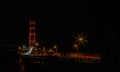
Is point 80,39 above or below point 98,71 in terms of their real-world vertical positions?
above

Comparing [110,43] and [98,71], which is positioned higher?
[110,43]

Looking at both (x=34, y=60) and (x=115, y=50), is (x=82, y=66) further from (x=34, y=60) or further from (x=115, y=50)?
(x=34, y=60)

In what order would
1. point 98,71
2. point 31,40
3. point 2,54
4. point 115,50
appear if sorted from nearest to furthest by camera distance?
point 98,71 → point 115,50 → point 2,54 → point 31,40

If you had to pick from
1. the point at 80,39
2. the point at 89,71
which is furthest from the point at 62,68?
the point at 80,39

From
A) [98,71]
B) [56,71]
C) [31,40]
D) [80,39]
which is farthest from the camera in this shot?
[31,40]

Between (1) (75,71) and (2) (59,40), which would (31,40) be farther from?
(1) (75,71)

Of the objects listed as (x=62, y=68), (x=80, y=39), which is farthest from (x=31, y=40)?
(x=62, y=68)

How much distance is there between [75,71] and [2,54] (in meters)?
15.2

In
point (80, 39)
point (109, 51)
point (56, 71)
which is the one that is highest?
point (80, 39)

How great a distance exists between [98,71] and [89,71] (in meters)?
0.67

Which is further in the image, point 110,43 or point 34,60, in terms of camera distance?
point 34,60

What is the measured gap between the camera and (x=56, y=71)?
866 inches

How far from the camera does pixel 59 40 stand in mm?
131250

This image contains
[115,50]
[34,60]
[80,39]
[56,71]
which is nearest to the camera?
[56,71]
